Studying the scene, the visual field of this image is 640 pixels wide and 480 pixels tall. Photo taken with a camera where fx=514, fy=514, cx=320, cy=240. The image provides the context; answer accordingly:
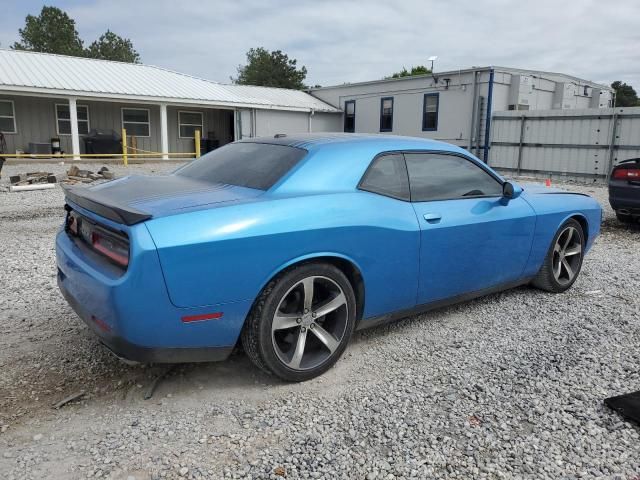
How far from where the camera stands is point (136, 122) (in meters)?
22.2

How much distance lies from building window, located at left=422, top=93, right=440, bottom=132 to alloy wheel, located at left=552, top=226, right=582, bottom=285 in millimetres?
16880

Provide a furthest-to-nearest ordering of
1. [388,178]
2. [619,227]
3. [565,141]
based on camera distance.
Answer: [565,141] < [619,227] < [388,178]

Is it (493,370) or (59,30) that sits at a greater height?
(59,30)

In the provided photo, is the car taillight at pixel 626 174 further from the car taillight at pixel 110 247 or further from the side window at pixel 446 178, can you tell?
the car taillight at pixel 110 247

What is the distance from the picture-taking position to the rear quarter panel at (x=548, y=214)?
437cm

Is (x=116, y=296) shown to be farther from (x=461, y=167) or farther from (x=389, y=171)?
A: (x=461, y=167)

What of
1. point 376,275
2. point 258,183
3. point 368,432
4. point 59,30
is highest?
point 59,30

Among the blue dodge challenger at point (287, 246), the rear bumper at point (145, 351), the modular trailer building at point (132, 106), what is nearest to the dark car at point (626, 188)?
the blue dodge challenger at point (287, 246)

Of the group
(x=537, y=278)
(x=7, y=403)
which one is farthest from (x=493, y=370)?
(x=7, y=403)

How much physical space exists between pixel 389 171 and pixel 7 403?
104 inches

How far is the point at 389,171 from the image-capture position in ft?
11.5

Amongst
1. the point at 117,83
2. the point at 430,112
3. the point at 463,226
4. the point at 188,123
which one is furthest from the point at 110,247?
the point at 188,123

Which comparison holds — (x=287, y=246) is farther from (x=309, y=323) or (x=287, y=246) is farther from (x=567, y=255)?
(x=567, y=255)

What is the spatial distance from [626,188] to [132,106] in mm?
19449
